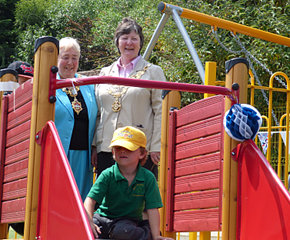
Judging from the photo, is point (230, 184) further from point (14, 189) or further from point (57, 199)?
point (14, 189)

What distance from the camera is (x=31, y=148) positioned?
3010mm

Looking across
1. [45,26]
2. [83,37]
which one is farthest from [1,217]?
[45,26]

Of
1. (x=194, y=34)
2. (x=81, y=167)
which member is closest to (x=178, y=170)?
(x=81, y=167)

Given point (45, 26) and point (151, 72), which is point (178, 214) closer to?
point (151, 72)

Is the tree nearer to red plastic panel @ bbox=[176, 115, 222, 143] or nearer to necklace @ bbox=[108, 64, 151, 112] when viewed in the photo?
necklace @ bbox=[108, 64, 151, 112]

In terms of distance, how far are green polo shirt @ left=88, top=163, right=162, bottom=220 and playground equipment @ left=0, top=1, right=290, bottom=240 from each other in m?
0.38

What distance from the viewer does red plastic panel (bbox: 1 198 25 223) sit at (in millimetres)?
3227

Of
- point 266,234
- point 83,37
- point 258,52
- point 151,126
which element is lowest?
point 266,234

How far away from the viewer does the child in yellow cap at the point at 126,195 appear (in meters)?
3.30

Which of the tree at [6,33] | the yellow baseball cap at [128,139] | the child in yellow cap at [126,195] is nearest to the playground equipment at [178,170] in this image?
the child in yellow cap at [126,195]

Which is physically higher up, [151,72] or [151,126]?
[151,72]

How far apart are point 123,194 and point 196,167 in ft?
1.94

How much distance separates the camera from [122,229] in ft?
10.6

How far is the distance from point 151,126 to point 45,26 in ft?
68.7
